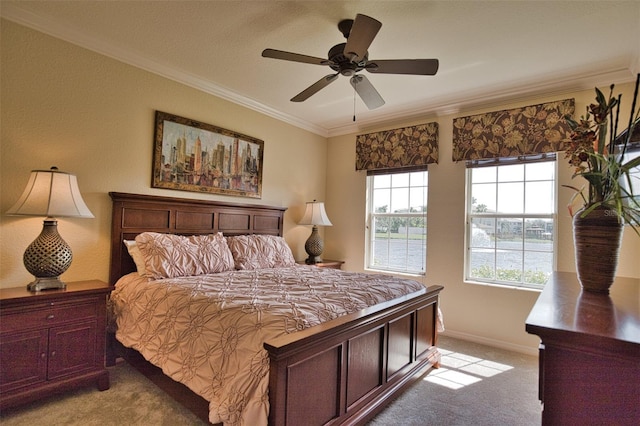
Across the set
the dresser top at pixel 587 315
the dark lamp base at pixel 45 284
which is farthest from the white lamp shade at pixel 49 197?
the dresser top at pixel 587 315

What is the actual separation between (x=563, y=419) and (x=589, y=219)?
30.8 inches

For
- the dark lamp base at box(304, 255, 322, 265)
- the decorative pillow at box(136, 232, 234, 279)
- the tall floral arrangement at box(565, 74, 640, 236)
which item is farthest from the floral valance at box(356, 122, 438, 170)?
the tall floral arrangement at box(565, 74, 640, 236)

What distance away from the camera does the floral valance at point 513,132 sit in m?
3.24

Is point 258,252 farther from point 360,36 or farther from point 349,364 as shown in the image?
point 360,36

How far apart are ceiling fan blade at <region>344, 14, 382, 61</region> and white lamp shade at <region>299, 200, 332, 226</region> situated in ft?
8.01

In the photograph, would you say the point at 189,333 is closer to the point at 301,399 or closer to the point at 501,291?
the point at 301,399

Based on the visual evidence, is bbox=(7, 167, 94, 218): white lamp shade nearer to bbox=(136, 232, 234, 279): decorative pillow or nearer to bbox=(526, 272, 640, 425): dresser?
bbox=(136, 232, 234, 279): decorative pillow

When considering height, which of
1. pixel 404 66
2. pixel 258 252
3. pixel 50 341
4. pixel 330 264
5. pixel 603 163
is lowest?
pixel 50 341

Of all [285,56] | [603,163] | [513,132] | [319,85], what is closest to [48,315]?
[285,56]

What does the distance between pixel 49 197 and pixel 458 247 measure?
12.7ft

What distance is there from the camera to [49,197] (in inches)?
90.0

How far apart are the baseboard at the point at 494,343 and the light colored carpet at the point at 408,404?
1.55ft

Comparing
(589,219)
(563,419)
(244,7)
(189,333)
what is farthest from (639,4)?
(189,333)

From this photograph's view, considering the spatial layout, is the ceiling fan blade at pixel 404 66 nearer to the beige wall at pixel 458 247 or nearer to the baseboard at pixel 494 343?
the beige wall at pixel 458 247
